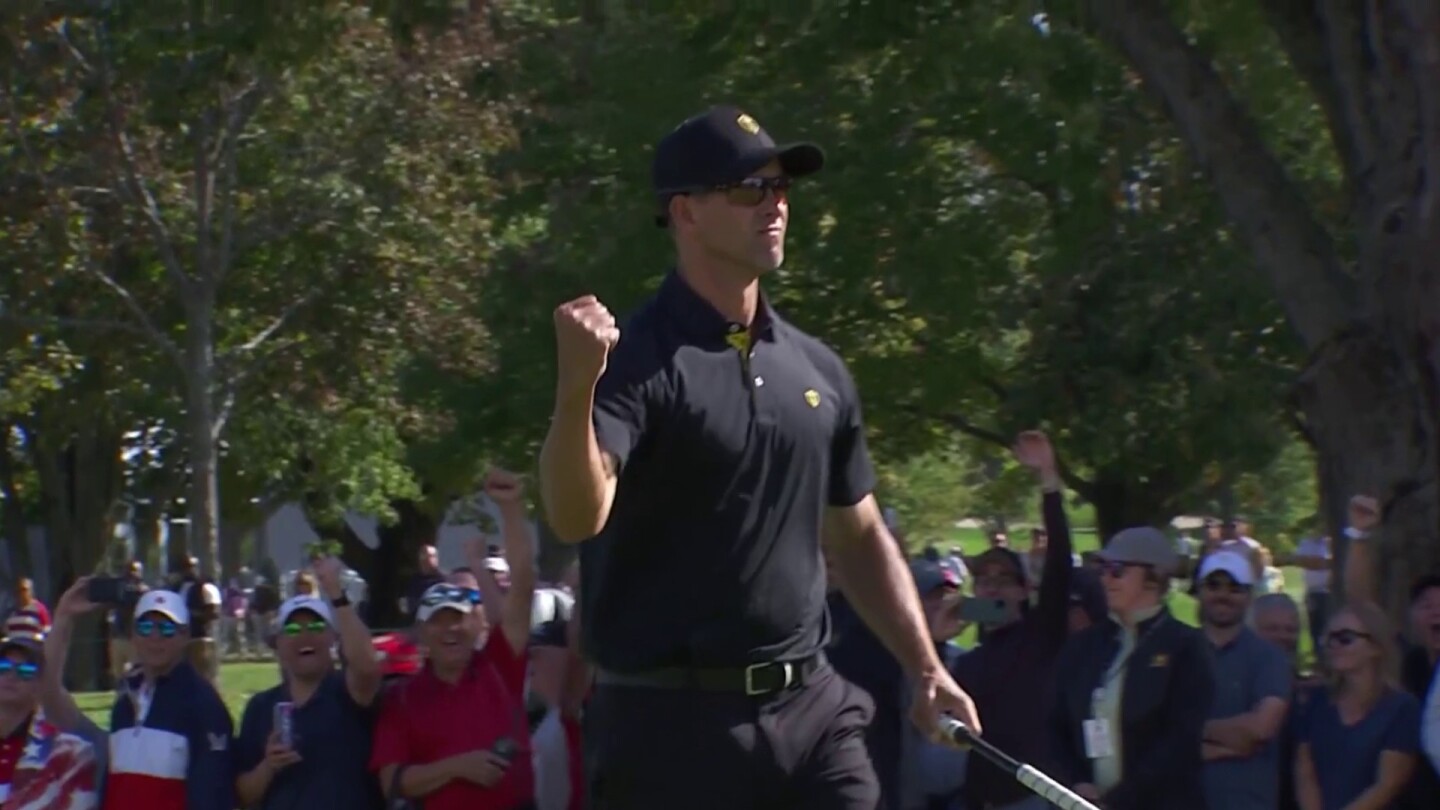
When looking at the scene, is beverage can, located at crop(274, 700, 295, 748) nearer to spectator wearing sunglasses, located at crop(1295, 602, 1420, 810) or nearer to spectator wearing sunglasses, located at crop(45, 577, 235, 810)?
spectator wearing sunglasses, located at crop(45, 577, 235, 810)

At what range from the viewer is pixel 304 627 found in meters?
8.46

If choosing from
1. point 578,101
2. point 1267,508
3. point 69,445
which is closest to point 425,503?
point 69,445

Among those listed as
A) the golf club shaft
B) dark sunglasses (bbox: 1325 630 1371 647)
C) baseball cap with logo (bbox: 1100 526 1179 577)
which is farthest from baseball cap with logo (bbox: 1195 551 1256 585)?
the golf club shaft

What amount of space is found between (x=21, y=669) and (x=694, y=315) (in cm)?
526

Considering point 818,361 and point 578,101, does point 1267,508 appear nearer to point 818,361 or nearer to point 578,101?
point 578,101

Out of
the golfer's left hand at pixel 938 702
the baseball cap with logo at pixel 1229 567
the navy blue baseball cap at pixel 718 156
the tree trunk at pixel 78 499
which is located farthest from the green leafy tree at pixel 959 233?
the tree trunk at pixel 78 499

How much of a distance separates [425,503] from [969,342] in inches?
852

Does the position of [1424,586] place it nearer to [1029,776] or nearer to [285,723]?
[285,723]

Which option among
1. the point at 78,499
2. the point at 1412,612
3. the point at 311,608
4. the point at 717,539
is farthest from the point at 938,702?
the point at 78,499

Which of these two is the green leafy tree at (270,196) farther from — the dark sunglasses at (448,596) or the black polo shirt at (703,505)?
the black polo shirt at (703,505)

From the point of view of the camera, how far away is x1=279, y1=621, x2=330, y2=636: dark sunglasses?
845cm

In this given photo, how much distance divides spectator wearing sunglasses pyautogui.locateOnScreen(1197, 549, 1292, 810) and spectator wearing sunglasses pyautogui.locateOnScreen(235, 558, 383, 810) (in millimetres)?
2795

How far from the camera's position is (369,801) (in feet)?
27.1

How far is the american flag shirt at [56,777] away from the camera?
8789 mm
